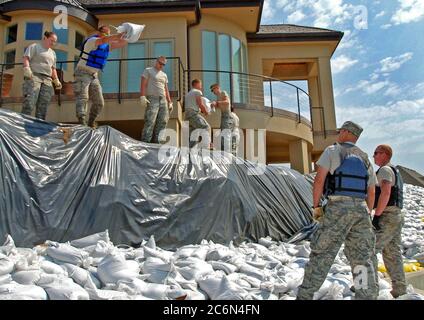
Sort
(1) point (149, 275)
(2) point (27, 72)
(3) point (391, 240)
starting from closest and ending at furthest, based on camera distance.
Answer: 1. (1) point (149, 275)
2. (3) point (391, 240)
3. (2) point (27, 72)

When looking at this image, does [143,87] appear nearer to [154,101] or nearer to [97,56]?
[154,101]

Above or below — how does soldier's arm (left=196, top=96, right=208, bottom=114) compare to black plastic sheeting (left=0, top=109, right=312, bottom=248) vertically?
above

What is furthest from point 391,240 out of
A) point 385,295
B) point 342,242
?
point 342,242

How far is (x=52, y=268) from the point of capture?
10.8ft

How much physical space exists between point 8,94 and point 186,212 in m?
8.81

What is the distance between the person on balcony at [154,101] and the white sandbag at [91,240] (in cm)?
237

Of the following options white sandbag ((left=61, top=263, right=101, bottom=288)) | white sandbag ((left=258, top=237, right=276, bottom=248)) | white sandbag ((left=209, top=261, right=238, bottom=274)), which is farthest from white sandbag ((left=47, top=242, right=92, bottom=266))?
white sandbag ((left=258, top=237, right=276, bottom=248))

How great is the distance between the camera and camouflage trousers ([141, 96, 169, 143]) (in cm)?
630

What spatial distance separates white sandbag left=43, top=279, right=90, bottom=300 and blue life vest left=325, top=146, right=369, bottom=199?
2219 millimetres

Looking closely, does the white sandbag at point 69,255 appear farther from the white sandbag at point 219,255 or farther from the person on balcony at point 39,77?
the person on balcony at point 39,77

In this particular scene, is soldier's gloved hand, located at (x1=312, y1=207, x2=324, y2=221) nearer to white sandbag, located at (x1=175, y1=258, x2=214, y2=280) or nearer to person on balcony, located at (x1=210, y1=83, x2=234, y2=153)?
white sandbag, located at (x1=175, y1=258, x2=214, y2=280)

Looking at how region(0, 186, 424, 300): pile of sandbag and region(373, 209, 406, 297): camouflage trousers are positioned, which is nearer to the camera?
region(0, 186, 424, 300): pile of sandbag

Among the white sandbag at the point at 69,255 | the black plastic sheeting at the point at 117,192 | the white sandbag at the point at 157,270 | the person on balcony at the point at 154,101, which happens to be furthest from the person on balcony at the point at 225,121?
the white sandbag at the point at 69,255

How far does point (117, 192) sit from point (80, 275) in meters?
1.69
